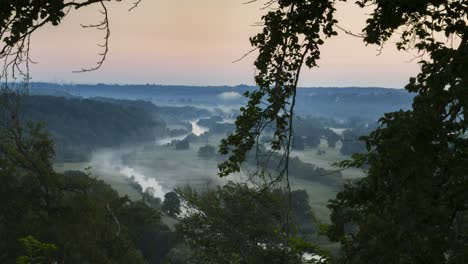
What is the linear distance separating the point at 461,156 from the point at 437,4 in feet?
5.81

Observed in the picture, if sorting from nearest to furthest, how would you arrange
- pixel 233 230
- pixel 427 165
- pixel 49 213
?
pixel 427 165 < pixel 233 230 < pixel 49 213

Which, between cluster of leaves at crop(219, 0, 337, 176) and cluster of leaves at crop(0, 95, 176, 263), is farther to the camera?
cluster of leaves at crop(0, 95, 176, 263)

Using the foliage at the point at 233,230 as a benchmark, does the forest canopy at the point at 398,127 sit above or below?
above

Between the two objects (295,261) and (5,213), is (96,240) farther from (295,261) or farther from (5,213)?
(295,261)

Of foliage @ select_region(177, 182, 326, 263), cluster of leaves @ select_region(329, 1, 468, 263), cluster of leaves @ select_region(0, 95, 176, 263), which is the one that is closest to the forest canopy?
cluster of leaves @ select_region(329, 1, 468, 263)

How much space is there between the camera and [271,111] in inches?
228

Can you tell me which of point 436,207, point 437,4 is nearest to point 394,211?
point 436,207

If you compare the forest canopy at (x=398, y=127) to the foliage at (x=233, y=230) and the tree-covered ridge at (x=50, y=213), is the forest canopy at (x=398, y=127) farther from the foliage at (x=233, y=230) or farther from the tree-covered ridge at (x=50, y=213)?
the tree-covered ridge at (x=50, y=213)

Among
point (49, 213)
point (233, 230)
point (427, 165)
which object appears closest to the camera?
point (427, 165)

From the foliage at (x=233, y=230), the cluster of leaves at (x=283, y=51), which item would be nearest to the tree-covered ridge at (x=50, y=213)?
the foliage at (x=233, y=230)

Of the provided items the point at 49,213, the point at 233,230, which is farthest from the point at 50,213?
the point at 233,230

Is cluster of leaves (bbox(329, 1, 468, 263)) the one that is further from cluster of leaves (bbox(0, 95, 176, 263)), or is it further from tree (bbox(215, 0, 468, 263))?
cluster of leaves (bbox(0, 95, 176, 263))

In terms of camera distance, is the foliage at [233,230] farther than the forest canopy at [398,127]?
Yes

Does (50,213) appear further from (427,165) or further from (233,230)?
(427,165)
